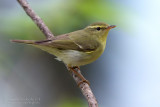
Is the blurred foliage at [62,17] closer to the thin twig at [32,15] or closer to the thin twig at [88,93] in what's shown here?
the thin twig at [32,15]

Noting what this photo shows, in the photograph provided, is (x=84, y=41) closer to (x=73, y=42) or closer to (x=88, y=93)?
(x=73, y=42)

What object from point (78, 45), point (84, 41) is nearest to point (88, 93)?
point (78, 45)

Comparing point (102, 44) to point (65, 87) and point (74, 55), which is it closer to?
point (74, 55)

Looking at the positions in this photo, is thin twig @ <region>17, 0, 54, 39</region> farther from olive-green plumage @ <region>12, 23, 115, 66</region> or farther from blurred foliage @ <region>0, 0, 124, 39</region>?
olive-green plumage @ <region>12, 23, 115, 66</region>

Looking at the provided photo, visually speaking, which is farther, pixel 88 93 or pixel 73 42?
pixel 73 42

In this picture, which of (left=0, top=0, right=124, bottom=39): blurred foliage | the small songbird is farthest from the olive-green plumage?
(left=0, top=0, right=124, bottom=39): blurred foliage

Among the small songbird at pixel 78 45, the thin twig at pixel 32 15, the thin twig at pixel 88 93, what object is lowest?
the thin twig at pixel 88 93

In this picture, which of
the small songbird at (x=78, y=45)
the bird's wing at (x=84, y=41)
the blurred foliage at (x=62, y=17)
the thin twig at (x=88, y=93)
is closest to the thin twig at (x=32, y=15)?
the blurred foliage at (x=62, y=17)

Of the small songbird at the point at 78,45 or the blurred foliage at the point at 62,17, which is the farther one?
the small songbird at the point at 78,45
